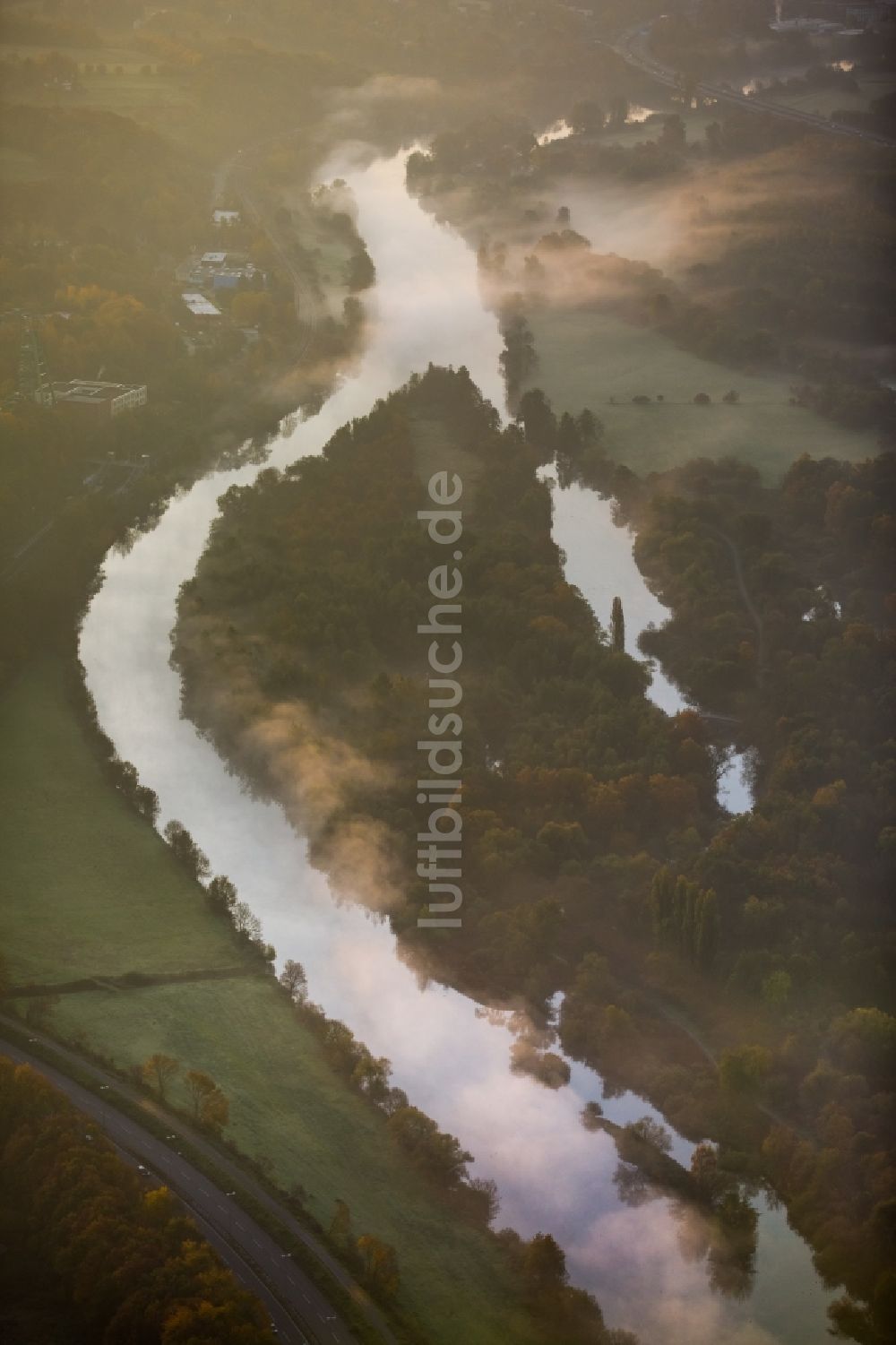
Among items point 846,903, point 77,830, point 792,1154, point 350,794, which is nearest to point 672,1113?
point 792,1154

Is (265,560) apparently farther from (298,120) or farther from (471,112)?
(471,112)

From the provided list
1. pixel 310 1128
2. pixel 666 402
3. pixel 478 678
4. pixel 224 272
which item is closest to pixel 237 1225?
pixel 310 1128

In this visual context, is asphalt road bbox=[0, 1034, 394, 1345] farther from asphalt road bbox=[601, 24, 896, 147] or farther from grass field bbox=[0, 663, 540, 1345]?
asphalt road bbox=[601, 24, 896, 147]

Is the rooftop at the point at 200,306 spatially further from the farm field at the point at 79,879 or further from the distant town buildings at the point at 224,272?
the farm field at the point at 79,879

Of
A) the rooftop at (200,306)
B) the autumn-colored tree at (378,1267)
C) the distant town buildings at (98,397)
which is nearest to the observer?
the autumn-colored tree at (378,1267)

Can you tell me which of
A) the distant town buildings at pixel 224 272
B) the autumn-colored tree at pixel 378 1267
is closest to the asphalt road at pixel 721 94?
the distant town buildings at pixel 224 272

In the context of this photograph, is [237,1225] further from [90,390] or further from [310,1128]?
[90,390]

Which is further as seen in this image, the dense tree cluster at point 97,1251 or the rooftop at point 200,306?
the rooftop at point 200,306

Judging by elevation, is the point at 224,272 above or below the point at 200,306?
above
